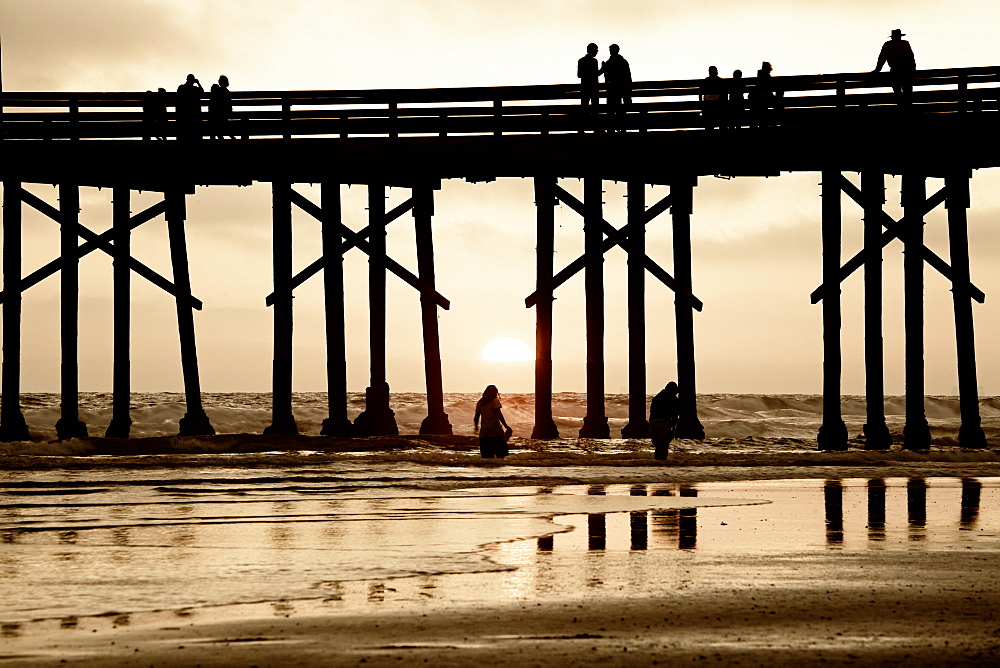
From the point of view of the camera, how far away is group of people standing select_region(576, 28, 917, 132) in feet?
54.4

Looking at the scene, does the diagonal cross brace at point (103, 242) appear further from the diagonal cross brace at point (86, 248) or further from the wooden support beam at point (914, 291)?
the wooden support beam at point (914, 291)

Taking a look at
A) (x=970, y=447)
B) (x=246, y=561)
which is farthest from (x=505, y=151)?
(x=246, y=561)

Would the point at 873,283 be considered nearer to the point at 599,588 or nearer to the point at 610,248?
the point at 610,248

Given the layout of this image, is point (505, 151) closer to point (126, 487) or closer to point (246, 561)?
point (126, 487)

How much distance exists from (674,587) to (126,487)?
7.74 meters

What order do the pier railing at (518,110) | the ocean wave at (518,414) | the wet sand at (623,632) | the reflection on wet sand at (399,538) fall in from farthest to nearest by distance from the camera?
the ocean wave at (518,414)
the pier railing at (518,110)
the reflection on wet sand at (399,538)
the wet sand at (623,632)

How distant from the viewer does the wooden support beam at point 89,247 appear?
19.1m

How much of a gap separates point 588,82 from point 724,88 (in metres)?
1.70

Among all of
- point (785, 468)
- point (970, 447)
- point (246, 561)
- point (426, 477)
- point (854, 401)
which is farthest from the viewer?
point (854, 401)

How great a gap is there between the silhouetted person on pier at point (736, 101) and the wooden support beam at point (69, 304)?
934 centimetres

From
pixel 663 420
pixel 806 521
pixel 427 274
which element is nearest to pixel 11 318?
pixel 427 274

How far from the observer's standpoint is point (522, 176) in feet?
57.6

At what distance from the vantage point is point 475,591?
642 cm

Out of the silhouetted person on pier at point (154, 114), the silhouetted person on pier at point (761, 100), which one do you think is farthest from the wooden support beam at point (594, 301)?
the silhouetted person on pier at point (154, 114)
